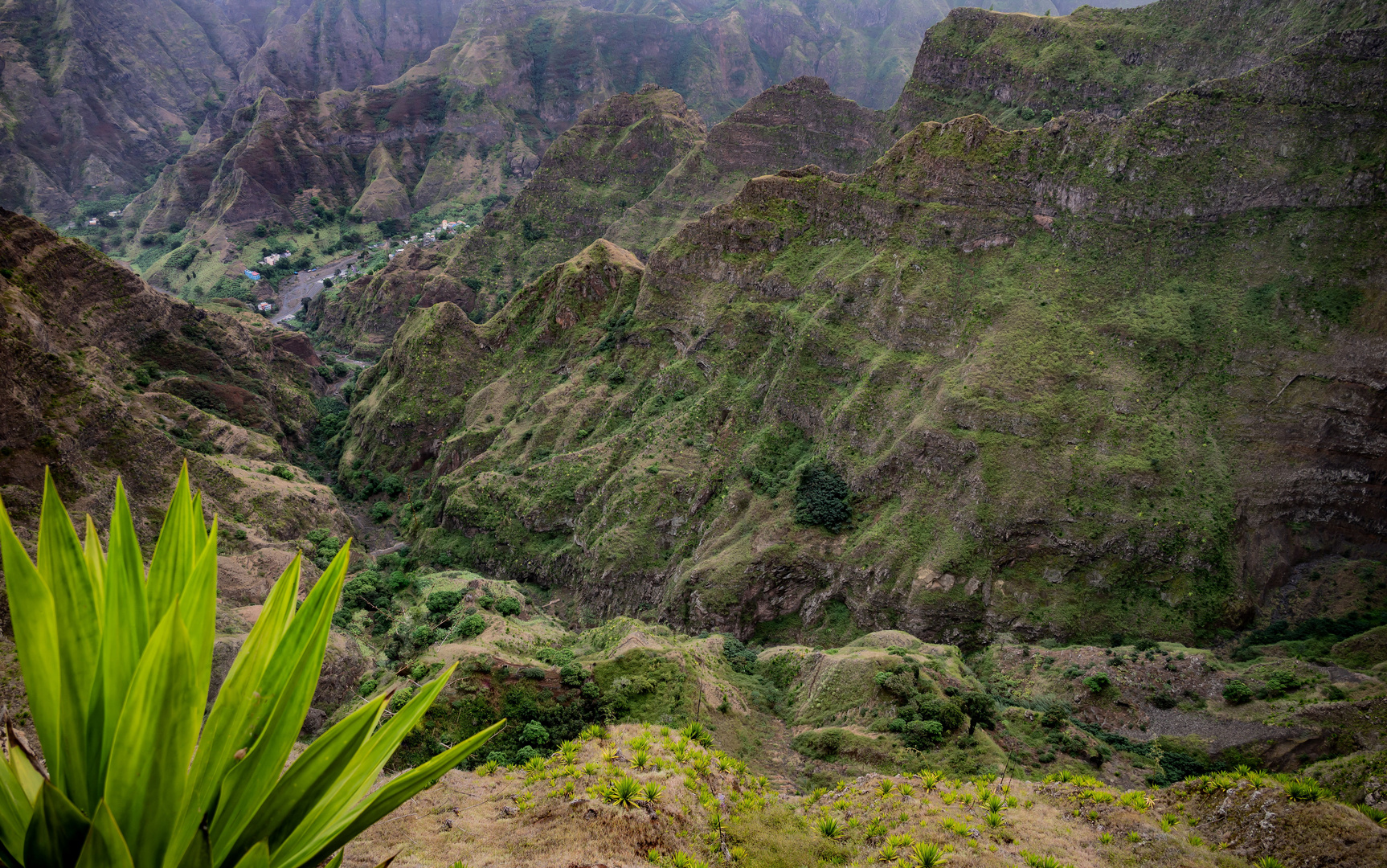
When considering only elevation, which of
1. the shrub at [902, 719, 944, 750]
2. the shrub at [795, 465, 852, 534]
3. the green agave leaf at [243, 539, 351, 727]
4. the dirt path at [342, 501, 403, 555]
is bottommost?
the dirt path at [342, 501, 403, 555]

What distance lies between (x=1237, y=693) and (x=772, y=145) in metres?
117

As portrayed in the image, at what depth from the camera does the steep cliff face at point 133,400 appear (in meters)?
38.3

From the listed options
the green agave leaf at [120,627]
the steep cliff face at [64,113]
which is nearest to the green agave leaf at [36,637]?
the green agave leaf at [120,627]

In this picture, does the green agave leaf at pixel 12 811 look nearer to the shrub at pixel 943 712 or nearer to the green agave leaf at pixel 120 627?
the green agave leaf at pixel 120 627

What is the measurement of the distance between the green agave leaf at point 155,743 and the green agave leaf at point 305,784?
661mm

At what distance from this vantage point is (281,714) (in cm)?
516

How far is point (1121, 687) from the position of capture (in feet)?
135

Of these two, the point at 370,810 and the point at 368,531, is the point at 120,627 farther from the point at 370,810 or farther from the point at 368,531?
the point at 368,531

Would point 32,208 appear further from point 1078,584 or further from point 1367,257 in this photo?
point 1367,257

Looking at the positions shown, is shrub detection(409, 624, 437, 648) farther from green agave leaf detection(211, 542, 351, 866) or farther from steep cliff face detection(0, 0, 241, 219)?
steep cliff face detection(0, 0, 241, 219)

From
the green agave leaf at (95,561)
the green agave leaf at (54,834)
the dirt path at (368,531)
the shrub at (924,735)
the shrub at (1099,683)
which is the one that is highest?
the green agave leaf at (95,561)

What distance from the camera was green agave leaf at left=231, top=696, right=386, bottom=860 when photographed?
5.03m

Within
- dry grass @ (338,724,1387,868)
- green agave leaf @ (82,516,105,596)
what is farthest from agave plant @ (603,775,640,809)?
green agave leaf @ (82,516,105,596)

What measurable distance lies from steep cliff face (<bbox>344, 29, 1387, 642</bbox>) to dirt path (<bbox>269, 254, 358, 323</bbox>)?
92.4m
